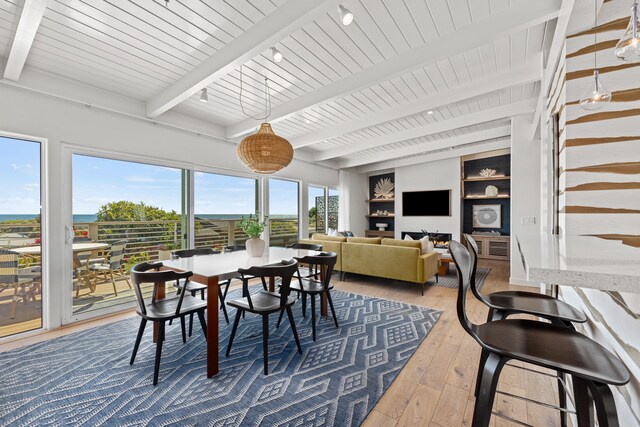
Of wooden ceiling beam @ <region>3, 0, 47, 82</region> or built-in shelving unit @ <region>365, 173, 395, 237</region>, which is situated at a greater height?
wooden ceiling beam @ <region>3, 0, 47, 82</region>

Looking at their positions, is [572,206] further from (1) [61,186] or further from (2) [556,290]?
(1) [61,186]

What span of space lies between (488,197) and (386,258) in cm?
418

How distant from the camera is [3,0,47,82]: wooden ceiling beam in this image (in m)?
1.72

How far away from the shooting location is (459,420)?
1585 millimetres

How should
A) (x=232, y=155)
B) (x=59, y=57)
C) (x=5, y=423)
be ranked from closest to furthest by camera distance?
(x=5, y=423) → (x=59, y=57) → (x=232, y=155)

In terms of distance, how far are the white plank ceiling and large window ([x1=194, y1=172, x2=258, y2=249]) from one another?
1230 millimetres

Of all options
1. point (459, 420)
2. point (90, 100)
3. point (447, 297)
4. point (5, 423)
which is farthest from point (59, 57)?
point (447, 297)

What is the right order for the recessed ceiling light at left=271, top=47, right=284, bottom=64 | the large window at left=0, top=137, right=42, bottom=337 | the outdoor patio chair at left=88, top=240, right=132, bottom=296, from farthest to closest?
the outdoor patio chair at left=88, top=240, right=132, bottom=296
the large window at left=0, top=137, right=42, bottom=337
the recessed ceiling light at left=271, top=47, right=284, bottom=64

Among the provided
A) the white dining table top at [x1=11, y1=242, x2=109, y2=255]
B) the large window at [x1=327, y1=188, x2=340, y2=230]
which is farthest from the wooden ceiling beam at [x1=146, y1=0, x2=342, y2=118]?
the large window at [x1=327, y1=188, x2=340, y2=230]

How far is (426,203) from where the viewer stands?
7543mm

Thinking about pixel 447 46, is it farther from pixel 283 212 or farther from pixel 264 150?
pixel 283 212

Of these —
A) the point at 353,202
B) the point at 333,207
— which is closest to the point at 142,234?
the point at 333,207

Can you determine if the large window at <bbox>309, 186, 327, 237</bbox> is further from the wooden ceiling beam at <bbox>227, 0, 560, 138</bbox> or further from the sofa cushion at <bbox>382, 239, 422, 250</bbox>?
the wooden ceiling beam at <bbox>227, 0, 560, 138</bbox>

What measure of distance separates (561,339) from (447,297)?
3.16m
